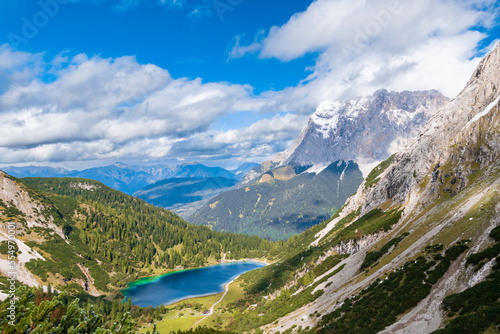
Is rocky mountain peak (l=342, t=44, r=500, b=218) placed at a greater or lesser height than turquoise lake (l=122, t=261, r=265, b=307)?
greater

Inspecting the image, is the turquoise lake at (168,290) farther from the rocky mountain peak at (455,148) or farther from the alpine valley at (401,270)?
the rocky mountain peak at (455,148)

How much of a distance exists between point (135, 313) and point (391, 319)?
122770 millimetres

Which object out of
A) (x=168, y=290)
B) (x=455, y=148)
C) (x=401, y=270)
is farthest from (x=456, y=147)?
(x=168, y=290)

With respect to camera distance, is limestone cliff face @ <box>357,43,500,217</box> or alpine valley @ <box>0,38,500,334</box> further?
limestone cliff face @ <box>357,43,500,217</box>

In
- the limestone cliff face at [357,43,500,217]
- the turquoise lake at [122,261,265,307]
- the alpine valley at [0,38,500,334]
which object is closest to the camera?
the alpine valley at [0,38,500,334]

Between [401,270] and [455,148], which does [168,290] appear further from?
[455,148]

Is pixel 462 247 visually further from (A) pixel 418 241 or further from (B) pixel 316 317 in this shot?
(B) pixel 316 317

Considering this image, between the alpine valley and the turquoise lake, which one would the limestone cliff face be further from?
the turquoise lake

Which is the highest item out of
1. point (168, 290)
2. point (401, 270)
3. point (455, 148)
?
point (455, 148)

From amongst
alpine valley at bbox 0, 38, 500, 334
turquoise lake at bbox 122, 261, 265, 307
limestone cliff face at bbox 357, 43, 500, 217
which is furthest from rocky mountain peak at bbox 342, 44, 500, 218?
turquoise lake at bbox 122, 261, 265, 307

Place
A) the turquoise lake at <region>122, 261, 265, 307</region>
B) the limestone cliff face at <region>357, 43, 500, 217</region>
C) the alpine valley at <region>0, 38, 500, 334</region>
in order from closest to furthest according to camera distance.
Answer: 1. the alpine valley at <region>0, 38, 500, 334</region>
2. the limestone cliff face at <region>357, 43, 500, 217</region>
3. the turquoise lake at <region>122, 261, 265, 307</region>

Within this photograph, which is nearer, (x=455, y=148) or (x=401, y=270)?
(x=401, y=270)

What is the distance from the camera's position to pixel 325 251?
10806cm

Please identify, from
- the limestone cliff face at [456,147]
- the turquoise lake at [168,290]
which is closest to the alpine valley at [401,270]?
the limestone cliff face at [456,147]
